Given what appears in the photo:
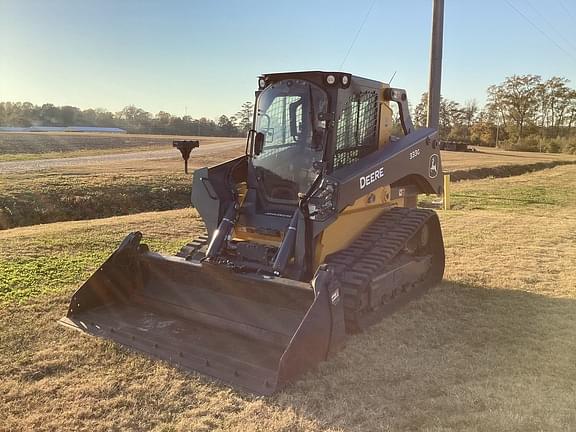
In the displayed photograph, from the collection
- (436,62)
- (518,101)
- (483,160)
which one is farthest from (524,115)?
(436,62)

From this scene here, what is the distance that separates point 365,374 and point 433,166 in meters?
3.54

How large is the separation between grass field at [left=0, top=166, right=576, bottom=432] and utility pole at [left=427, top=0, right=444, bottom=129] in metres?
6.24

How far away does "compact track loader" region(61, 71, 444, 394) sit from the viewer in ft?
15.4

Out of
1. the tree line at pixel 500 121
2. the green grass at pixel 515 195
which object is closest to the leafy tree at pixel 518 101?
the tree line at pixel 500 121

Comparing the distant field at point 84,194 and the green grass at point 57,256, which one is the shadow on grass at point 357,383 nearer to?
the green grass at point 57,256

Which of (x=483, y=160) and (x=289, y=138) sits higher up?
(x=289, y=138)

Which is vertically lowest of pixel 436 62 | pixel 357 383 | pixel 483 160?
pixel 357 383

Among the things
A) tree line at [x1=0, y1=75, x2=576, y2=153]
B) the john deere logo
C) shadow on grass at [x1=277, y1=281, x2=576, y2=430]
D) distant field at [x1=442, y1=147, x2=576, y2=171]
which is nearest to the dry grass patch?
the john deere logo

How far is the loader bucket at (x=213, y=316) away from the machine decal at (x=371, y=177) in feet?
4.34

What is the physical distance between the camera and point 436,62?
13266mm

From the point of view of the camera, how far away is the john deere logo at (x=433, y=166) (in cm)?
713

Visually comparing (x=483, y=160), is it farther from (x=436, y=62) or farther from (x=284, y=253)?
(x=284, y=253)

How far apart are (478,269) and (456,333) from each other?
9.02 feet

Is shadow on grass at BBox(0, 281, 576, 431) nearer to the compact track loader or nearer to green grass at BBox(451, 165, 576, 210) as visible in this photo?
the compact track loader
